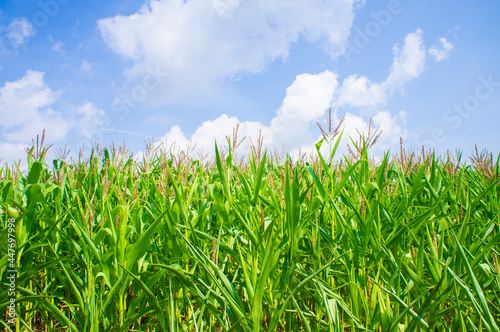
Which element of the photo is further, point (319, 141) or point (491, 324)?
point (319, 141)

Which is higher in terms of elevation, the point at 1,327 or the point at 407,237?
the point at 407,237

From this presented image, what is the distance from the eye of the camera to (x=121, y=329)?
147 cm

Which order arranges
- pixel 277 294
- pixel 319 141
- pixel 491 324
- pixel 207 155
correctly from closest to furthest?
pixel 491 324 < pixel 277 294 < pixel 319 141 < pixel 207 155

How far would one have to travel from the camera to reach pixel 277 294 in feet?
4.72

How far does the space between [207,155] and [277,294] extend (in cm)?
296

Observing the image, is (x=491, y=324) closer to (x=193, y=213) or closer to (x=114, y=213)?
(x=193, y=213)

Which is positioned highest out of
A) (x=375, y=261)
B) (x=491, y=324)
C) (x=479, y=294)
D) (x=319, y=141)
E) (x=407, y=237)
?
(x=319, y=141)


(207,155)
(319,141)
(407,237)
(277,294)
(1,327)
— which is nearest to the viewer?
(277,294)

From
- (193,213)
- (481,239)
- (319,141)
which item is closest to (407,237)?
(481,239)

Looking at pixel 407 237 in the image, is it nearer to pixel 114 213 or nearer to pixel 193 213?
pixel 193 213

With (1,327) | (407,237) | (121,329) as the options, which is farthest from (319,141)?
(1,327)

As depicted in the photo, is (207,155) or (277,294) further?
(207,155)

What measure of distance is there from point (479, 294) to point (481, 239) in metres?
0.43

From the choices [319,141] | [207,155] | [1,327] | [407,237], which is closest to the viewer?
[1,327]
